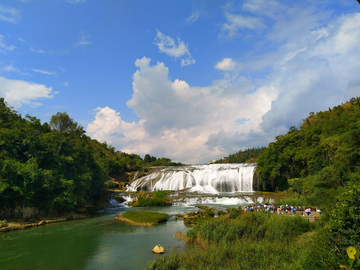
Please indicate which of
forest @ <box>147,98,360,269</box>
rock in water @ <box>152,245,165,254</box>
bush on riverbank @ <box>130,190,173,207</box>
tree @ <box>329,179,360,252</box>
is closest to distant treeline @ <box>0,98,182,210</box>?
bush on riverbank @ <box>130,190,173,207</box>

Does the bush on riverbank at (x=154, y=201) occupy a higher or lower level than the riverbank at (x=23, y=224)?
higher

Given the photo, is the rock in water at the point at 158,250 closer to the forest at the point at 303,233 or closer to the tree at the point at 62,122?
the forest at the point at 303,233

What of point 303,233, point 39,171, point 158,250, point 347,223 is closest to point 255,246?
point 303,233

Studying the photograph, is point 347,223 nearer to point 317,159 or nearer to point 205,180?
point 317,159

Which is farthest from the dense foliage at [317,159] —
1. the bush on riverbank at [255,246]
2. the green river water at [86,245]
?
the green river water at [86,245]

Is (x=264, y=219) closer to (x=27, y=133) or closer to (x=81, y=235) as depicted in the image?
(x=81, y=235)

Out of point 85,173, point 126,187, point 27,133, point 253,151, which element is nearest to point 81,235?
point 85,173

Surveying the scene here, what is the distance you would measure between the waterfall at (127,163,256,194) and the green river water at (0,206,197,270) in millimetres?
21112

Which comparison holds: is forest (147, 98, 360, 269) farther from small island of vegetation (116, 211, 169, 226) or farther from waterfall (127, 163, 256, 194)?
waterfall (127, 163, 256, 194)

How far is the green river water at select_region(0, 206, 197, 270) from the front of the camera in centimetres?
1283

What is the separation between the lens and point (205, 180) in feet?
147

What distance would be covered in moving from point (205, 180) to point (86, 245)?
1215 inches

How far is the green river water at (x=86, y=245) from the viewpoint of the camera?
12.8m

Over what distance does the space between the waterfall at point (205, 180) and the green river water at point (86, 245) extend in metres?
21.1
